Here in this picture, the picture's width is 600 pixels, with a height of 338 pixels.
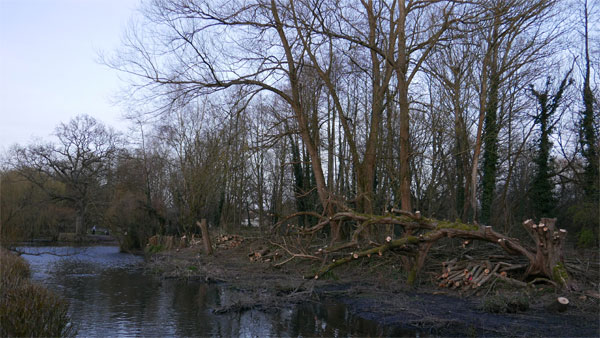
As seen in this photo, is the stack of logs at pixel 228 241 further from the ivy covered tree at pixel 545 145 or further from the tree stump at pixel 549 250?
the ivy covered tree at pixel 545 145

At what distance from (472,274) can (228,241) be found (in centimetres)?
1435

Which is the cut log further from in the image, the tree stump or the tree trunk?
the tree trunk

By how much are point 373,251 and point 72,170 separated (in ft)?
121

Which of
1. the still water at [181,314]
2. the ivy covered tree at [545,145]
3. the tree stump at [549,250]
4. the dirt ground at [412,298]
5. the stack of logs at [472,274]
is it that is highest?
the ivy covered tree at [545,145]

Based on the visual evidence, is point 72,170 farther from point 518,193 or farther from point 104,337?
point 104,337

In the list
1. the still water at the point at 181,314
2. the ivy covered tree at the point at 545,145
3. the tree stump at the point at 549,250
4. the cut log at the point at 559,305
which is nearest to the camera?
the still water at the point at 181,314

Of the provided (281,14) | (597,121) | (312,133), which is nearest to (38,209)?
(312,133)

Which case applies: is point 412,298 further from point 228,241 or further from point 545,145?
point 545,145

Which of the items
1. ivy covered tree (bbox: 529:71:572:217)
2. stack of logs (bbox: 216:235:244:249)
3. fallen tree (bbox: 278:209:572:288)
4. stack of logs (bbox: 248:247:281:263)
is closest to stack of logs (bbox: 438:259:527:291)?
fallen tree (bbox: 278:209:572:288)

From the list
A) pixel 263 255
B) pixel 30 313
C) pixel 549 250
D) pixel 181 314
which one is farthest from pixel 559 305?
pixel 263 255

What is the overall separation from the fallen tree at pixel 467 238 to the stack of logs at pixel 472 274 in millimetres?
488

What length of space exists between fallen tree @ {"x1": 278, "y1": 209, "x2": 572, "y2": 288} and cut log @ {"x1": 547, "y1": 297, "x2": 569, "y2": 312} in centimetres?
118

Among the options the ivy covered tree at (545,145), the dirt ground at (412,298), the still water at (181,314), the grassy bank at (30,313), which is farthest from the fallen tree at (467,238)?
the ivy covered tree at (545,145)

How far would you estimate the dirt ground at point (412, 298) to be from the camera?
900cm
